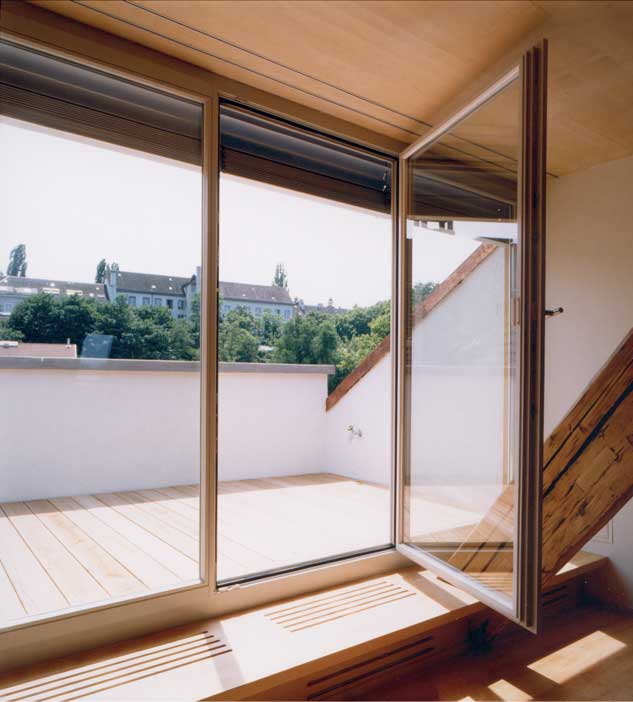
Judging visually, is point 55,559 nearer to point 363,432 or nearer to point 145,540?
point 145,540

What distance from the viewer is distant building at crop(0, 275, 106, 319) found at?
64.6 inches

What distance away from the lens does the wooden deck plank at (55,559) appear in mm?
1701

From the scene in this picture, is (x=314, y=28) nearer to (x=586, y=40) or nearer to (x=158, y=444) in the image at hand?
(x=586, y=40)

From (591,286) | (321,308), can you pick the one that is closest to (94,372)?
(321,308)

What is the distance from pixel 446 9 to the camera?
5.50ft

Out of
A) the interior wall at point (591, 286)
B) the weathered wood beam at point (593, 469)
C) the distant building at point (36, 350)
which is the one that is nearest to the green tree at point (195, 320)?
the distant building at point (36, 350)

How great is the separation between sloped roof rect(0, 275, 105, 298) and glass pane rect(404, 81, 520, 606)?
4.69 feet

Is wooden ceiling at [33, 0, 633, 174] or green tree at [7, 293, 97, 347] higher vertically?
wooden ceiling at [33, 0, 633, 174]

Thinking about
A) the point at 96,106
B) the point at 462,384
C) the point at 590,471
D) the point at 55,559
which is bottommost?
the point at 55,559

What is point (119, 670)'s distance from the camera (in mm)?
1663

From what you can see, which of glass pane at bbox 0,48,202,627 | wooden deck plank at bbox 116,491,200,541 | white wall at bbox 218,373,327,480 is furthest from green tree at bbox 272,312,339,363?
wooden deck plank at bbox 116,491,200,541

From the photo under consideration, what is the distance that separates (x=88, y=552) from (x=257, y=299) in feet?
4.35

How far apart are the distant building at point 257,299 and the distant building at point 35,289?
20.3 inches

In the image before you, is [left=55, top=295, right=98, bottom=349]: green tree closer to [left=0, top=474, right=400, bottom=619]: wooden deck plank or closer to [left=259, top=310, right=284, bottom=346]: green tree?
[left=0, top=474, right=400, bottom=619]: wooden deck plank
